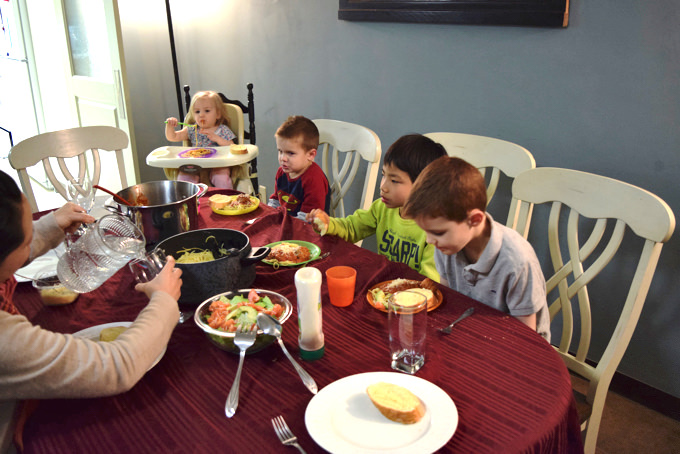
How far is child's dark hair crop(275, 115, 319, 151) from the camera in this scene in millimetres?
2129

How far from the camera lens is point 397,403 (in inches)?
31.3

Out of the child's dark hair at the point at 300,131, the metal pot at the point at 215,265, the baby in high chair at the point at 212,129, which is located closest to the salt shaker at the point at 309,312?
the metal pot at the point at 215,265

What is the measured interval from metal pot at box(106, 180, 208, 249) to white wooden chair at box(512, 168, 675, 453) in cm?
95

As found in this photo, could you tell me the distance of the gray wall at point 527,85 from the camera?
1681mm

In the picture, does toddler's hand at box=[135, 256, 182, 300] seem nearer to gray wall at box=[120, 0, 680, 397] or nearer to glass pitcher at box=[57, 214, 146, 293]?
glass pitcher at box=[57, 214, 146, 293]

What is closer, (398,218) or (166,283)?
(166,283)

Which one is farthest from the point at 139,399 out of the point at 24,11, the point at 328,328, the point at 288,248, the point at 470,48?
the point at 24,11

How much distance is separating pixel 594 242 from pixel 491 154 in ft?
1.75

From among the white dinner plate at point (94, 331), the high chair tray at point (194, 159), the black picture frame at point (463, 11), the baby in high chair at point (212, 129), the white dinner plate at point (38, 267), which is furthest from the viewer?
the baby in high chair at point (212, 129)

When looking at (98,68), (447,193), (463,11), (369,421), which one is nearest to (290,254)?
(447,193)

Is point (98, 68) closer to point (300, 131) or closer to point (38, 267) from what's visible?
point (300, 131)

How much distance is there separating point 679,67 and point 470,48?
2.56 ft

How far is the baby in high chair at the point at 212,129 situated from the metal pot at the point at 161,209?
1.20 metres

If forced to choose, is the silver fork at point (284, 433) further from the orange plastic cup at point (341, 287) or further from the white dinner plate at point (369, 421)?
the orange plastic cup at point (341, 287)
